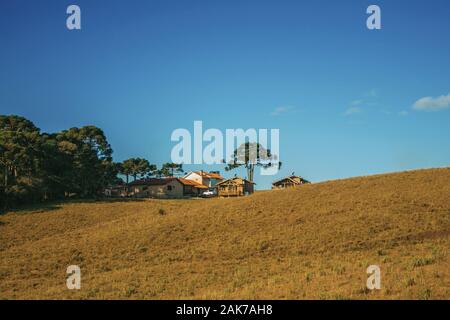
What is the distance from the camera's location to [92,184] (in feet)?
268

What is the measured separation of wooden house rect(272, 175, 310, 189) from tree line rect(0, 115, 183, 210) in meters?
44.2

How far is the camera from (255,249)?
29.6m

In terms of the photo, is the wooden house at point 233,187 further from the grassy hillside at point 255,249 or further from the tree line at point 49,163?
the grassy hillside at point 255,249

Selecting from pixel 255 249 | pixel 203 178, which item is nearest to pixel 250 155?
pixel 203 178

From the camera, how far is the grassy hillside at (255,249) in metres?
18.2

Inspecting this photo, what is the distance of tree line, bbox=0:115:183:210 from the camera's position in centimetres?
6556

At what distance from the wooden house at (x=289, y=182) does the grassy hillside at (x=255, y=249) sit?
48.5 meters

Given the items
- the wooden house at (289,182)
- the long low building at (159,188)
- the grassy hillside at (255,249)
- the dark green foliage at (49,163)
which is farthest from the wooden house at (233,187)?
the grassy hillside at (255,249)

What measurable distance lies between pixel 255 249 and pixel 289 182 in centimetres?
7838

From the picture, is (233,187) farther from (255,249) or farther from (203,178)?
(255,249)

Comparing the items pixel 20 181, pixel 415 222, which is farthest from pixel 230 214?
pixel 20 181

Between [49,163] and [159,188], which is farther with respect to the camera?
[159,188]

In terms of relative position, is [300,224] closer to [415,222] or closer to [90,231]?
[415,222]

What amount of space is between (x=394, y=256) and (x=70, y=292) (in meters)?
18.8
